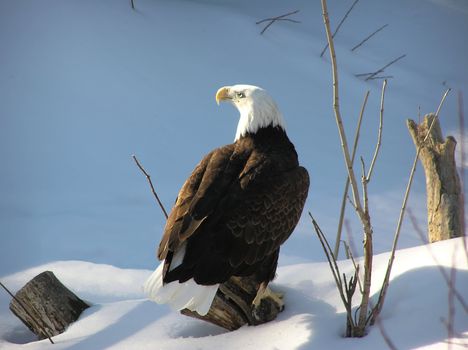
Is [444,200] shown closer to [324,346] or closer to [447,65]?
[324,346]

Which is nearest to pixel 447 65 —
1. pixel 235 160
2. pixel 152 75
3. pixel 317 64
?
pixel 317 64

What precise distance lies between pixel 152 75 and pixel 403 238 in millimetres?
3188

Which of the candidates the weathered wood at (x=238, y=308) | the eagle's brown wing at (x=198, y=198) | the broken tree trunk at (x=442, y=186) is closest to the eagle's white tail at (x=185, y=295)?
the eagle's brown wing at (x=198, y=198)

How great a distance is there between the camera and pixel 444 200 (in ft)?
12.8

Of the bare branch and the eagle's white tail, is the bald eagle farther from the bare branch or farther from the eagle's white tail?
the bare branch

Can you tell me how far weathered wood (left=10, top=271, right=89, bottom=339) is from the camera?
3689 mm

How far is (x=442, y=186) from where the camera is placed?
12.9 ft

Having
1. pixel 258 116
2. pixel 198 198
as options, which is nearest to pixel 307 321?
pixel 198 198

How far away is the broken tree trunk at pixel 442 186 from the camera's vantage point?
3.85 meters

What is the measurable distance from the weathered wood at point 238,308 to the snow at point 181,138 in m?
0.07

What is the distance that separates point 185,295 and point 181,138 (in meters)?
3.46

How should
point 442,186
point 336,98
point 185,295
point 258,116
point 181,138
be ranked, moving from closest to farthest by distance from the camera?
point 336,98
point 185,295
point 258,116
point 442,186
point 181,138

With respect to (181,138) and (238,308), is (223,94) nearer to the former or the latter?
(238,308)

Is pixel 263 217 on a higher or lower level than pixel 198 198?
lower
